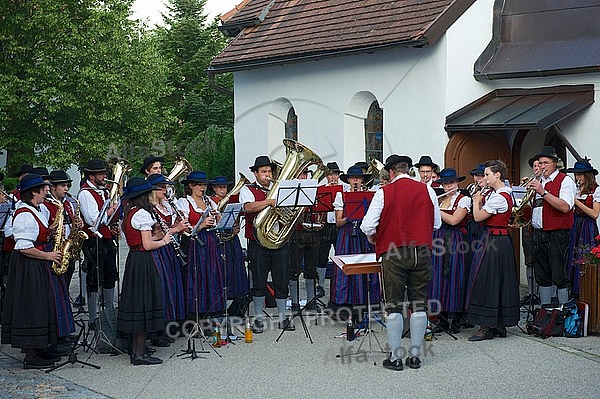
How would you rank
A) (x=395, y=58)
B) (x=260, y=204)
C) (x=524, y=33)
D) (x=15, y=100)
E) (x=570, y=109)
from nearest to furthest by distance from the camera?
(x=260, y=204)
(x=570, y=109)
(x=524, y=33)
(x=395, y=58)
(x=15, y=100)

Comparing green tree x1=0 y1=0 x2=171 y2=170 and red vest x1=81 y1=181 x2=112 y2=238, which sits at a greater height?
green tree x1=0 y1=0 x2=171 y2=170

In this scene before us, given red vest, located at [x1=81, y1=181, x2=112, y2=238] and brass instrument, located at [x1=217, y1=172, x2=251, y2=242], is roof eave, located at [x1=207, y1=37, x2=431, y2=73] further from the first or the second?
red vest, located at [x1=81, y1=181, x2=112, y2=238]

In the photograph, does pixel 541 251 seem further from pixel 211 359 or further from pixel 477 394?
pixel 211 359

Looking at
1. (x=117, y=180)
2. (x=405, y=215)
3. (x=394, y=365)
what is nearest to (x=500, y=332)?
(x=394, y=365)

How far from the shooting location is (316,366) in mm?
9047

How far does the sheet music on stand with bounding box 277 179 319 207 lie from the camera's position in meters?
9.73

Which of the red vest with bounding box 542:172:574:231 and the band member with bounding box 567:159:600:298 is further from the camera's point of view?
the band member with bounding box 567:159:600:298

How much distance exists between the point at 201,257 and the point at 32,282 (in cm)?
203

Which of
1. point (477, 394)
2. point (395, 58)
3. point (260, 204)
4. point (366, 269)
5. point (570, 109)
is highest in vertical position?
point (395, 58)

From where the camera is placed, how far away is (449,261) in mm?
10539

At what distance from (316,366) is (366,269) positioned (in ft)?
3.69

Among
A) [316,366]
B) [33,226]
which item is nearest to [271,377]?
[316,366]

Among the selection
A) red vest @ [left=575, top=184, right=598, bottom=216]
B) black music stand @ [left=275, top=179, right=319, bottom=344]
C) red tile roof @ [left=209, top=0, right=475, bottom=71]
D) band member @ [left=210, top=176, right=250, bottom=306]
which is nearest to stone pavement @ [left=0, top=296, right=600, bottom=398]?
band member @ [left=210, top=176, right=250, bottom=306]

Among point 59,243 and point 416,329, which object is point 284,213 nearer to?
point 416,329
